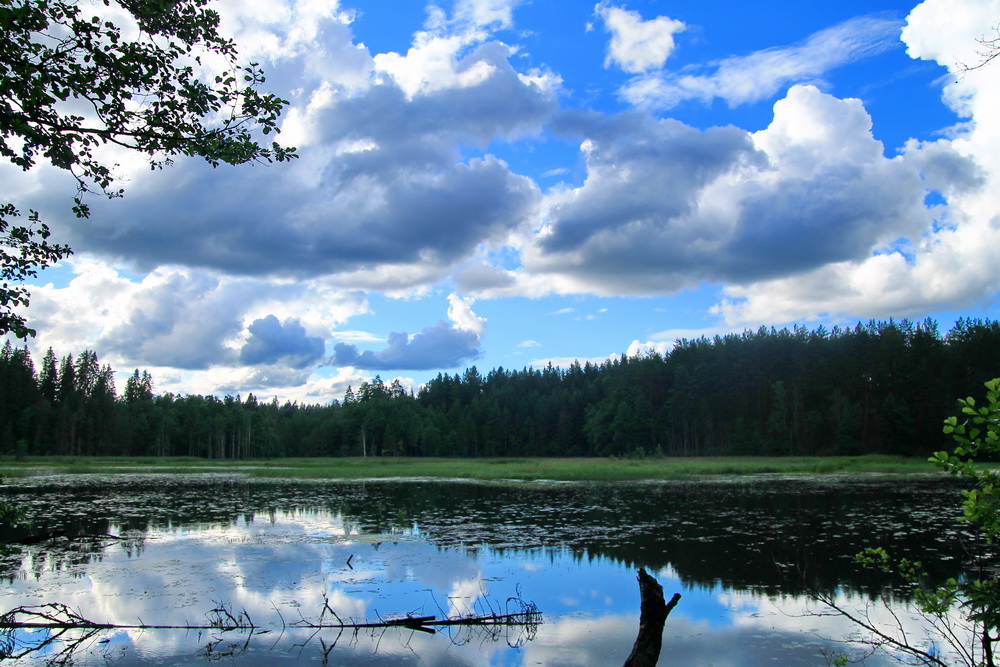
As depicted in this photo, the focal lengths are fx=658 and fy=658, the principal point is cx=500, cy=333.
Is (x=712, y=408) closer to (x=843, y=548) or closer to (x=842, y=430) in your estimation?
(x=842, y=430)

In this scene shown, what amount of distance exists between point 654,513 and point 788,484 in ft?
62.2

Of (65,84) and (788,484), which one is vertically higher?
(65,84)

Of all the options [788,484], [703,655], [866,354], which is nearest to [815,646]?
[703,655]

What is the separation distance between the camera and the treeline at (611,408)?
242 ft

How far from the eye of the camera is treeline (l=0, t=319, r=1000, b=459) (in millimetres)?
73625

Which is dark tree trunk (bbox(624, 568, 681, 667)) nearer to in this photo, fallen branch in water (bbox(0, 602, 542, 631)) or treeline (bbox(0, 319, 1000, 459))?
fallen branch in water (bbox(0, 602, 542, 631))

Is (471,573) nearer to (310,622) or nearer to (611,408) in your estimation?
(310,622)

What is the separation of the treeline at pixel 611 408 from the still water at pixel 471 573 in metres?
46.8

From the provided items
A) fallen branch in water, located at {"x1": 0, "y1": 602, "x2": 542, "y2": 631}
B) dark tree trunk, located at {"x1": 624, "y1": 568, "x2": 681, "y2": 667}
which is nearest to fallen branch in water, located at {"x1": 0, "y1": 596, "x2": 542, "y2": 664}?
fallen branch in water, located at {"x1": 0, "y1": 602, "x2": 542, "y2": 631}

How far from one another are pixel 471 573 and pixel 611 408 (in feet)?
278

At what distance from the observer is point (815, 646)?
10711 mm

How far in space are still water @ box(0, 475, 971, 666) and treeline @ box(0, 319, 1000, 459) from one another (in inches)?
1842

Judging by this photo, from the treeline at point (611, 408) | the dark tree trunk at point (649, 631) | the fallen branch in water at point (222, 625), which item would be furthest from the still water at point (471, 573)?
the treeline at point (611, 408)

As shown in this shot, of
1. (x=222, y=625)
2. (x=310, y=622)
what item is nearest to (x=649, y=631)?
(x=310, y=622)
